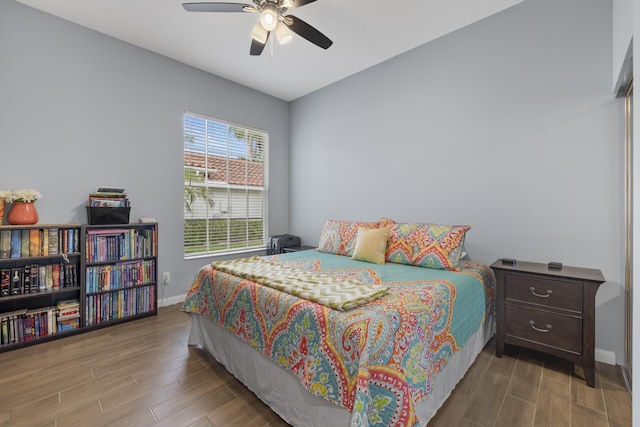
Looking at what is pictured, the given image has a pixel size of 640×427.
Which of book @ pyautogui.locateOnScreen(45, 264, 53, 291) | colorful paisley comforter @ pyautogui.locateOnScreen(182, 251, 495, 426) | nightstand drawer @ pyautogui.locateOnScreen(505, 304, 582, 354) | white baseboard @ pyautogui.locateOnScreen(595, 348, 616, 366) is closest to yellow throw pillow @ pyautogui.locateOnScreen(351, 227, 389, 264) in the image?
colorful paisley comforter @ pyautogui.locateOnScreen(182, 251, 495, 426)

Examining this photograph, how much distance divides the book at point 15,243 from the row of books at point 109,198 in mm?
570

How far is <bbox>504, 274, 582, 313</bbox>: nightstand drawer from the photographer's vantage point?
192 centimetres

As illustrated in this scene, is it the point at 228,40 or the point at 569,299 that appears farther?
the point at 228,40

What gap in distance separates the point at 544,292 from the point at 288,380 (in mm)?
1875

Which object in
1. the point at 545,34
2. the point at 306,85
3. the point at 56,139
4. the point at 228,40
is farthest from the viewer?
the point at 306,85

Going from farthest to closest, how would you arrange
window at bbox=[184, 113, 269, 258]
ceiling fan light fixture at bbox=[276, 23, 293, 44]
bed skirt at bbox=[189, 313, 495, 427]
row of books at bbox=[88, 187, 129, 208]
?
window at bbox=[184, 113, 269, 258]
row of books at bbox=[88, 187, 129, 208]
ceiling fan light fixture at bbox=[276, 23, 293, 44]
bed skirt at bbox=[189, 313, 495, 427]

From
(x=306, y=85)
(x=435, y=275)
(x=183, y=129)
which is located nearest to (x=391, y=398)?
(x=435, y=275)

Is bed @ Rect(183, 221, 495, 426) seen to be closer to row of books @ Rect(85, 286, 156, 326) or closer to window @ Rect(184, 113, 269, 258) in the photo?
row of books @ Rect(85, 286, 156, 326)

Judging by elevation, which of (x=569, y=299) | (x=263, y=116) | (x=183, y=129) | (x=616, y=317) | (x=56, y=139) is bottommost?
(x=616, y=317)

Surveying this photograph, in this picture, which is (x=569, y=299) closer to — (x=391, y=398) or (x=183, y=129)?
(x=391, y=398)

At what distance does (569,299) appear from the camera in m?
1.94

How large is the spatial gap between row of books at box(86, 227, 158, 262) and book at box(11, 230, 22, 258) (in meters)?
0.46

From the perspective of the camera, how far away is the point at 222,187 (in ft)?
13.0

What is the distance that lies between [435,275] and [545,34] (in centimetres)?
221
